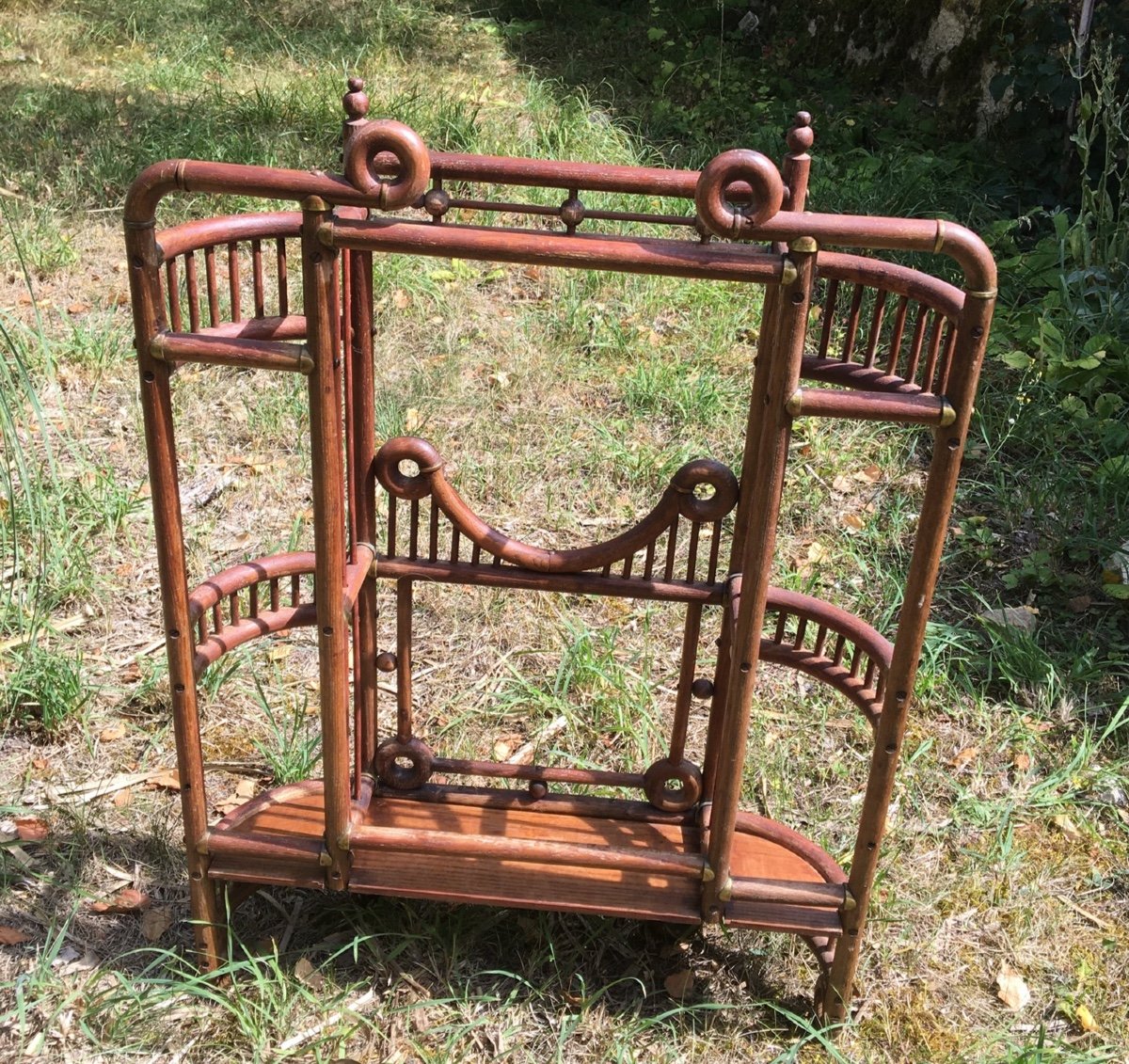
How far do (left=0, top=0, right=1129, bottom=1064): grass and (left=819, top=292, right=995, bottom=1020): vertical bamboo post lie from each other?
0.19 m

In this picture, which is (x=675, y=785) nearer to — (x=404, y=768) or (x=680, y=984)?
(x=680, y=984)

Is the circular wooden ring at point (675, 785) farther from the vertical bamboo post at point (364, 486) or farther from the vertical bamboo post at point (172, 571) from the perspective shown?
the vertical bamboo post at point (172, 571)

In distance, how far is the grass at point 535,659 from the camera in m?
2.00

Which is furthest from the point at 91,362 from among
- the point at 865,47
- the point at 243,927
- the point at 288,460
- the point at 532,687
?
the point at 865,47

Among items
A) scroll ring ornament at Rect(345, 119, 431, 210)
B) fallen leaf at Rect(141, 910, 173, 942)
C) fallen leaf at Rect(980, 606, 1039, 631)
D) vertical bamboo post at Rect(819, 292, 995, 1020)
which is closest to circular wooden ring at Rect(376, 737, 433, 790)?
fallen leaf at Rect(141, 910, 173, 942)

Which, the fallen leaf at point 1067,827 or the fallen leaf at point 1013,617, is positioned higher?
the fallen leaf at point 1013,617

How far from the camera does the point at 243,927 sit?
2111 mm

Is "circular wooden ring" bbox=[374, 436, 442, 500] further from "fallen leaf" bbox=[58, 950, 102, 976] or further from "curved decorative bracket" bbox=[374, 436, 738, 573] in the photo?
"fallen leaf" bbox=[58, 950, 102, 976]

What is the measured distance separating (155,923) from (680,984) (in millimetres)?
920

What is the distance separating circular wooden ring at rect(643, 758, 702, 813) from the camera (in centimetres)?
212

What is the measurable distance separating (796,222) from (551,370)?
2.30 meters

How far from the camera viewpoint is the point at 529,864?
1.96 meters

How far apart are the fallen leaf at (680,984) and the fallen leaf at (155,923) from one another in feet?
2.87

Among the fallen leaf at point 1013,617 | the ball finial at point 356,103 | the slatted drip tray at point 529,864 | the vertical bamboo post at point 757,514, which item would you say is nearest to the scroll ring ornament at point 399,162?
the ball finial at point 356,103
